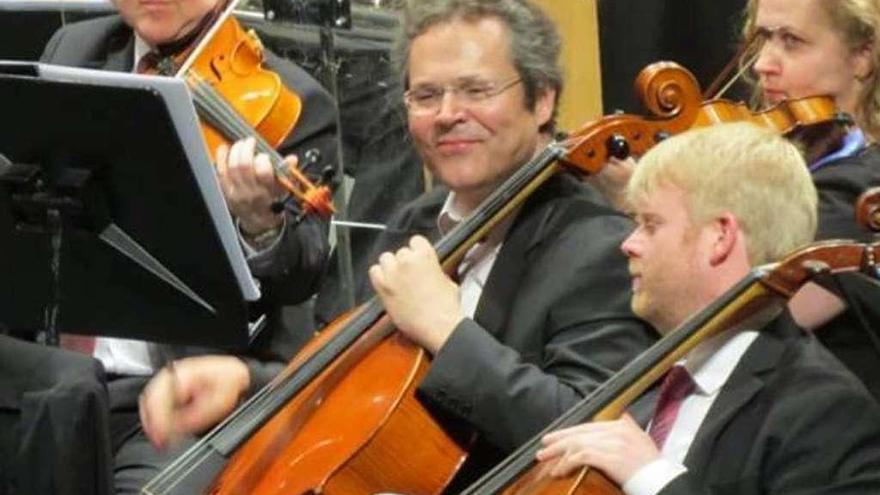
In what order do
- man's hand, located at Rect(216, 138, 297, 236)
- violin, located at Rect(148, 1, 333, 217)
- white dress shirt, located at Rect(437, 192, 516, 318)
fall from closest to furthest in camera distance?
white dress shirt, located at Rect(437, 192, 516, 318), man's hand, located at Rect(216, 138, 297, 236), violin, located at Rect(148, 1, 333, 217)

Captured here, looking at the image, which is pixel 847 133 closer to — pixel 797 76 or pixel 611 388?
pixel 797 76

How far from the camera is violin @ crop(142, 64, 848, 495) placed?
268 centimetres

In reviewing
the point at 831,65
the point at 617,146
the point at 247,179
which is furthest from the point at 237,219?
the point at 831,65

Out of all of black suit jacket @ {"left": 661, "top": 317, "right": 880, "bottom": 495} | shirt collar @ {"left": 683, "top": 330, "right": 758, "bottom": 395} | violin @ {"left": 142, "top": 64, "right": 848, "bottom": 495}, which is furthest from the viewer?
violin @ {"left": 142, "top": 64, "right": 848, "bottom": 495}

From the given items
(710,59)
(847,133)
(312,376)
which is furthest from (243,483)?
(710,59)

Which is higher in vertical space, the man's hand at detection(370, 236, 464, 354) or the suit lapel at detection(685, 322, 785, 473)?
the suit lapel at detection(685, 322, 785, 473)

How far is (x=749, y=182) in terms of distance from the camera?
246 cm

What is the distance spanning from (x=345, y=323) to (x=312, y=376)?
102 millimetres

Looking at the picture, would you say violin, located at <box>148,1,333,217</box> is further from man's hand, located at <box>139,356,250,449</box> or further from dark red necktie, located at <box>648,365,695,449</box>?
dark red necktie, located at <box>648,365,695,449</box>

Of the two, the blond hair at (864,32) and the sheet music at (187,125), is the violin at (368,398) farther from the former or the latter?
the blond hair at (864,32)

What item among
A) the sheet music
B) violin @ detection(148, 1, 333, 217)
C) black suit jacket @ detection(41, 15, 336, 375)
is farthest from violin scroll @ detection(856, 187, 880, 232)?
violin @ detection(148, 1, 333, 217)

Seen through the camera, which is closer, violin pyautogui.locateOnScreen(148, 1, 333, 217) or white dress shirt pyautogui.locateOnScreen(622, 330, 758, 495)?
white dress shirt pyautogui.locateOnScreen(622, 330, 758, 495)

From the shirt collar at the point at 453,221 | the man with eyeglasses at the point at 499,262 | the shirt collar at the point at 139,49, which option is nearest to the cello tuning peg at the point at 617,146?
the man with eyeglasses at the point at 499,262

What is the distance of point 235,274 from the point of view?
2916mm
